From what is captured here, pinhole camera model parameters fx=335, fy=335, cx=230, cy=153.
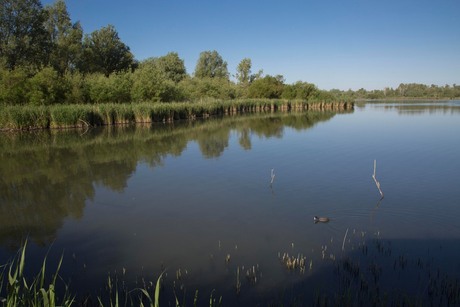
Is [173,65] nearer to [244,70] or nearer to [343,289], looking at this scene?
[244,70]

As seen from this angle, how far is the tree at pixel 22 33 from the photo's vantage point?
1496 inches

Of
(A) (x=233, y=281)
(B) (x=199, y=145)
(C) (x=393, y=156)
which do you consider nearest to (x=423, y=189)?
(C) (x=393, y=156)

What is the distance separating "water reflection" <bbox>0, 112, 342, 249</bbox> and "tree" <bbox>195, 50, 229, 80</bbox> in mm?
70273

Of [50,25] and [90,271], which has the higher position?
[50,25]

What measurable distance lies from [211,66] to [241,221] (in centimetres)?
8929

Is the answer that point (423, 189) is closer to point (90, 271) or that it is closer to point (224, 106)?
point (90, 271)

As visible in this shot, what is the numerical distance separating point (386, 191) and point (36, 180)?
10.4 m

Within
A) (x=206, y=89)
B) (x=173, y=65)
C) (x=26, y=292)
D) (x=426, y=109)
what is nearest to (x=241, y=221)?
(x=26, y=292)

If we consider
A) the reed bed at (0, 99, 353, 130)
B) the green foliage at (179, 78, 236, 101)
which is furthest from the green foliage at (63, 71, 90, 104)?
the green foliage at (179, 78, 236, 101)

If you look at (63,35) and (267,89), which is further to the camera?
(267,89)

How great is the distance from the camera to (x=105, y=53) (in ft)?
175

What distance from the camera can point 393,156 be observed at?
1355 cm

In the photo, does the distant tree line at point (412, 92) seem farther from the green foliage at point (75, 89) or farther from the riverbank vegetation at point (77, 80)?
the green foliage at point (75, 89)

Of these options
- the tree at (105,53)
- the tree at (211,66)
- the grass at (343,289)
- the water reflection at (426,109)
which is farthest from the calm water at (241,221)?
the tree at (211,66)
